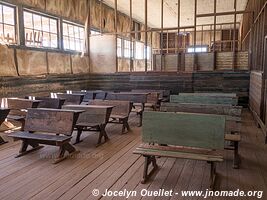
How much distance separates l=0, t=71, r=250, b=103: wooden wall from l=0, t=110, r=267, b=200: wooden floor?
3335mm

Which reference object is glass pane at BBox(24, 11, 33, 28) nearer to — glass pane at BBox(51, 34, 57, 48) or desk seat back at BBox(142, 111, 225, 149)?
glass pane at BBox(51, 34, 57, 48)

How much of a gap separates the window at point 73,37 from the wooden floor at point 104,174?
17.2 feet

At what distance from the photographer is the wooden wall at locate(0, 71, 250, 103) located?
7.15 meters

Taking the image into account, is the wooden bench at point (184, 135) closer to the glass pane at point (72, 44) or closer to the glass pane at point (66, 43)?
the glass pane at point (66, 43)

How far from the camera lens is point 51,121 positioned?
12.3 ft

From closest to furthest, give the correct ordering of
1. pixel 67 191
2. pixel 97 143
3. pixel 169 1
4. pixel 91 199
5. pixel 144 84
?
pixel 91 199 < pixel 67 191 < pixel 97 143 < pixel 144 84 < pixel 169 1

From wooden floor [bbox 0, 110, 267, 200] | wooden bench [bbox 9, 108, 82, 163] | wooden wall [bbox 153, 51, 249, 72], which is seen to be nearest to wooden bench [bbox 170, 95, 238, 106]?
wooden floor [bbox 0, 110, 267, 200]

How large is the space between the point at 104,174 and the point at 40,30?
18.6 ft

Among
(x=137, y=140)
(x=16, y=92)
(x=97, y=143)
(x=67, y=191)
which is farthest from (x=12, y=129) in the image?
(x=67, y=191)

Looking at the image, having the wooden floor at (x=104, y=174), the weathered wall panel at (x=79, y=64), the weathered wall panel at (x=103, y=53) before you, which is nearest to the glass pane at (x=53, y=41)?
the weathered wall panel at (x=79, y=64)

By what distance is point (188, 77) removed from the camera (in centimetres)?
834

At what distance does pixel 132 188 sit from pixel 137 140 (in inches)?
73.6

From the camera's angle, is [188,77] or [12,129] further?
[188,77]

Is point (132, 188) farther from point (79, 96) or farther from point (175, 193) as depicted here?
point (79, 96)
